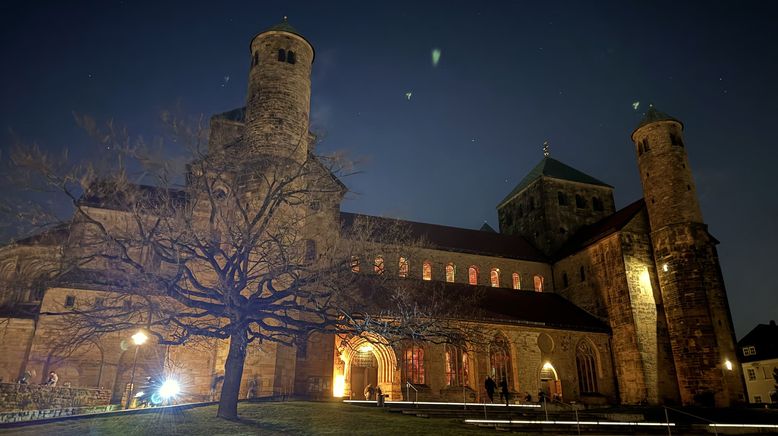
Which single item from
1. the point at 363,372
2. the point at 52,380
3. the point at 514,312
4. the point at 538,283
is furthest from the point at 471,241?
the point at 52,380

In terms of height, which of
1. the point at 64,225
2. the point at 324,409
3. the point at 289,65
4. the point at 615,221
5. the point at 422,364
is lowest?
the point at 324,409

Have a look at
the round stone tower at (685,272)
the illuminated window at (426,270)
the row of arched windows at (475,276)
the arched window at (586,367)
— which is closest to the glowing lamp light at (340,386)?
the row of arched windows at (475,276)

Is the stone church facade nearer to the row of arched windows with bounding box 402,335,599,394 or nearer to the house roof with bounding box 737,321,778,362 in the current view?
the row of arched windows with bounding box 402,335,599,394

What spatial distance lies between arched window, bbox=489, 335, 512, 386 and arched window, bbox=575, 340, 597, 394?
4.77 meters

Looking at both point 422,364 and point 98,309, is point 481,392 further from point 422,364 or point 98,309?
point 98,309

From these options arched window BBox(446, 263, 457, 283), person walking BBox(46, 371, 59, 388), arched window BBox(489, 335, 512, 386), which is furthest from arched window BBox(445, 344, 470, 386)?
person walking BBox(46, 371, 59, 388)

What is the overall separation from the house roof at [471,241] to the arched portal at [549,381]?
914cm

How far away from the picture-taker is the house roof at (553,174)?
140ft

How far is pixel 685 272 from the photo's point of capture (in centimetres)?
3033

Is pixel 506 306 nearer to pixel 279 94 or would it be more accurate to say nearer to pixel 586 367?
pixel 586 367

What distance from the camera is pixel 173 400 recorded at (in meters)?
20.4

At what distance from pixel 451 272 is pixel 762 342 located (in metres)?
36.9

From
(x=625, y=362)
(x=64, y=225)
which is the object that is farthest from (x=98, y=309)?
(x=625, y=362)

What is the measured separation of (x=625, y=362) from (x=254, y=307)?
25.1 metres
